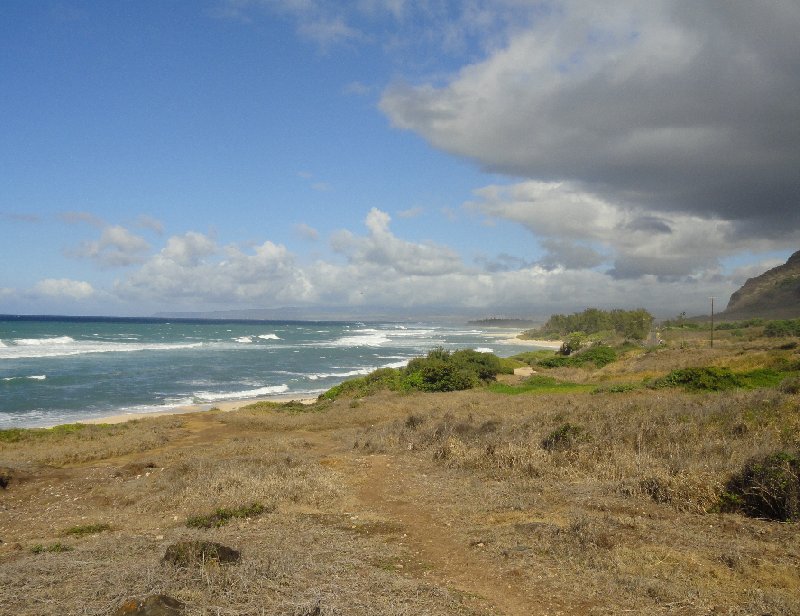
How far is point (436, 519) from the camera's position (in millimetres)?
9727

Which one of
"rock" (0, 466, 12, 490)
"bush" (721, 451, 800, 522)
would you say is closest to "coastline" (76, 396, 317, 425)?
"rock" (0, 466, 12, 490)

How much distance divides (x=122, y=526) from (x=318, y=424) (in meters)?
13.6

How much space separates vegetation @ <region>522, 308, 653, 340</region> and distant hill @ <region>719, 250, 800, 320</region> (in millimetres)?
39211

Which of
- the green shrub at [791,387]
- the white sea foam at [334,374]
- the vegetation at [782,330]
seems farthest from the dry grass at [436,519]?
the vegetation at [782,330]

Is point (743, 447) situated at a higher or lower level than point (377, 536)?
higher

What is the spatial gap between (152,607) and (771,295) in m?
179

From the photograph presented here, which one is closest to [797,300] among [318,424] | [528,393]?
[528,393]

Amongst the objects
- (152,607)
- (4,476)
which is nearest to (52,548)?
(152,607)

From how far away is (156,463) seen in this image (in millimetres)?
16328

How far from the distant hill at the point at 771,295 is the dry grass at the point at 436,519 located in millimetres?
131238

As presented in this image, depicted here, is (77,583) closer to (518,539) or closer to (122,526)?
(122,526)

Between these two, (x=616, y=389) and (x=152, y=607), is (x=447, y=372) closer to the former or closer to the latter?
(x=616, y=389)

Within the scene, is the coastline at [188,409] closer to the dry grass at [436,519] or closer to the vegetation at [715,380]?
the dry grass at [436,519]

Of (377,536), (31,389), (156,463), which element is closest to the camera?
(377,536)
